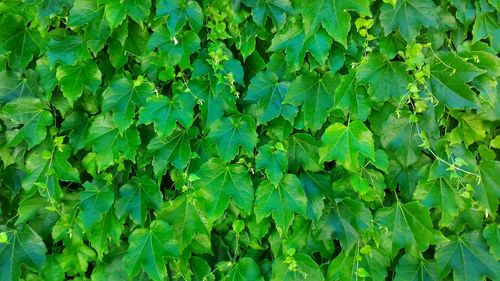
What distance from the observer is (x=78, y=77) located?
2338 millimetres

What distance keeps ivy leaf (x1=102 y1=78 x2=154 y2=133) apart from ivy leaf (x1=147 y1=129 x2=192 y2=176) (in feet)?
0.51

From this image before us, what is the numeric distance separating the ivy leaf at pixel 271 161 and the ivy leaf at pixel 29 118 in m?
0.99

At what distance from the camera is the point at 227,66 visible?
224cm

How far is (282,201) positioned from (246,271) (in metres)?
0.40

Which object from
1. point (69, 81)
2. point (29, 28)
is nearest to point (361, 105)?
point (69, 81)

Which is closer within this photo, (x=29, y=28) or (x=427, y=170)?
(x=427, y=170)

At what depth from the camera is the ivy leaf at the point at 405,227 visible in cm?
219

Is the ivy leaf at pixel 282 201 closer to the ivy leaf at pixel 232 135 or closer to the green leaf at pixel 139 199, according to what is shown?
the ivy leaf at pixel 232 135

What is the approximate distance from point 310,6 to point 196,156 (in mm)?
788

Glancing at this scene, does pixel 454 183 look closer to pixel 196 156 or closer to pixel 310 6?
pixel 310 6

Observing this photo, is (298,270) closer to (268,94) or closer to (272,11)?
(268,94)

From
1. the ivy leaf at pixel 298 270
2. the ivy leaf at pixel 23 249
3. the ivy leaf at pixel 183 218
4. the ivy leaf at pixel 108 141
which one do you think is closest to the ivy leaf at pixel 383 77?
Result: the ivy leaf at pixel 298 270

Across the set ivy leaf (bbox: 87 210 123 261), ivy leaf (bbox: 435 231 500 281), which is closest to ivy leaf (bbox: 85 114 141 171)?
ivy leaf (bbox: 87 210 123 261)

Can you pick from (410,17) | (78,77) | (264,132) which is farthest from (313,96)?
(78,77)
